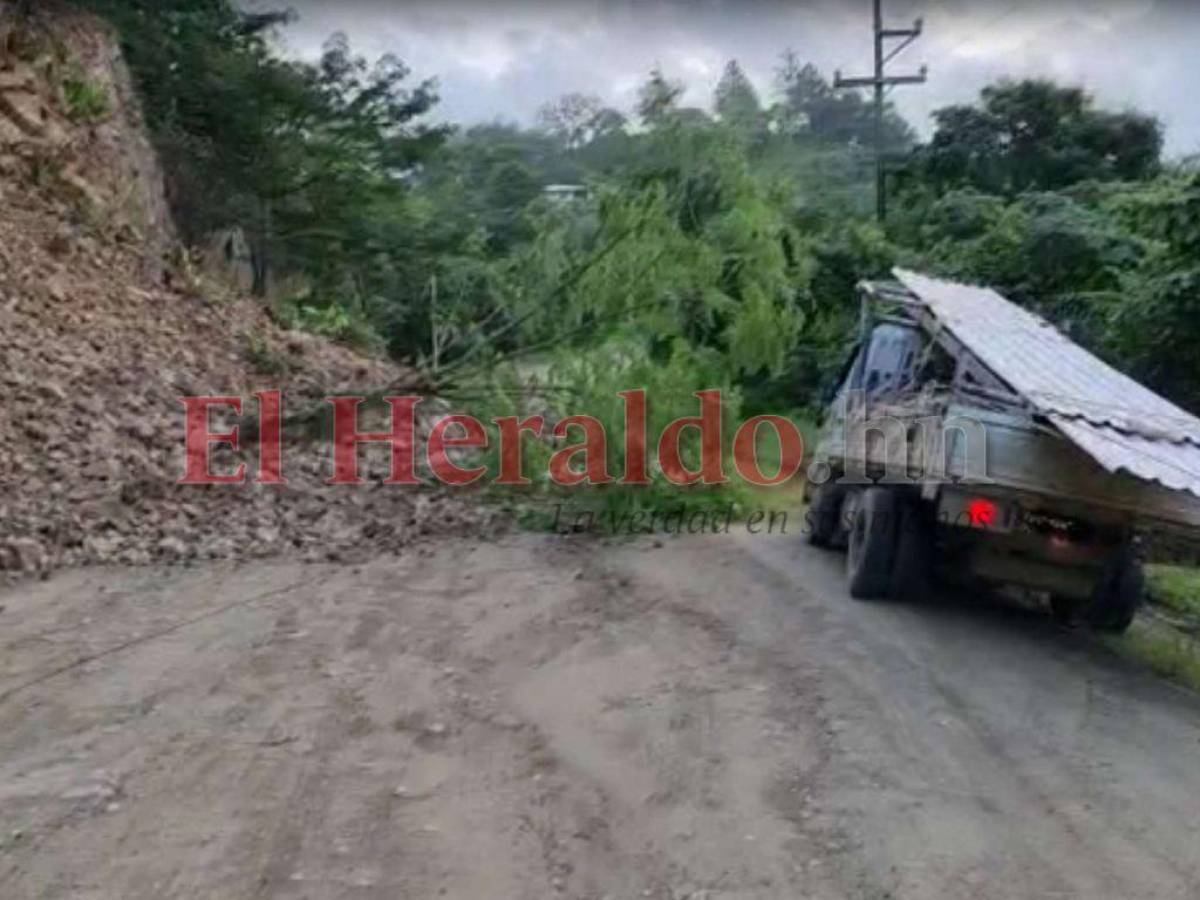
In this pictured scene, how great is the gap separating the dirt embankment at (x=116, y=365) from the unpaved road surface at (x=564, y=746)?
2.71 feet

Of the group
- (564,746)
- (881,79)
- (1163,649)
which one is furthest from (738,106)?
(881,79)

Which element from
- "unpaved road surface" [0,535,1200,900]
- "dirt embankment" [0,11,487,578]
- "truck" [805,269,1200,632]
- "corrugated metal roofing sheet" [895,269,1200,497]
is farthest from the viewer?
"dirt embankment" [0,11,487,578]

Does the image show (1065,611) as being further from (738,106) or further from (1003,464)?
(738,106)

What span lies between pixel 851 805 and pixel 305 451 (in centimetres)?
741

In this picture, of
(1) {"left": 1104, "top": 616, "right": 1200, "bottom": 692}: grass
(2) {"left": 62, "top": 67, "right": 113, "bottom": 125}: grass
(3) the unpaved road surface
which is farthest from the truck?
(2) {"left": 62, "top": 67, "right": 113, "bottom": 125}: grass

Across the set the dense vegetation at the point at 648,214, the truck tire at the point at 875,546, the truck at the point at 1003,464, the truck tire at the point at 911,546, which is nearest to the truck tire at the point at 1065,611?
the truck at the point at 1003,464

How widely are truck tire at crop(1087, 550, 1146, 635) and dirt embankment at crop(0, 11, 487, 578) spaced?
4.56 meters

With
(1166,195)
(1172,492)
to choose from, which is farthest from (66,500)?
(1166,195)

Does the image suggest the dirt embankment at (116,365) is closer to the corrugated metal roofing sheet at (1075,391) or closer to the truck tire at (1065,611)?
the corrugated metal roofing sheet at (1075,391)

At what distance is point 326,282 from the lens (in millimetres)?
20156

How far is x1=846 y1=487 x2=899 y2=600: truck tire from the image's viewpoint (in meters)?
7.90

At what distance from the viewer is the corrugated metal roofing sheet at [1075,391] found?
20.0ft

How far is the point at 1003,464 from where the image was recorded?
6.71 meters

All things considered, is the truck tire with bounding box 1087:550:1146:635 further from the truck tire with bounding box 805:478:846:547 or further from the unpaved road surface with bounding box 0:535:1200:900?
the truck tire with bounding box 805:478:846:547
